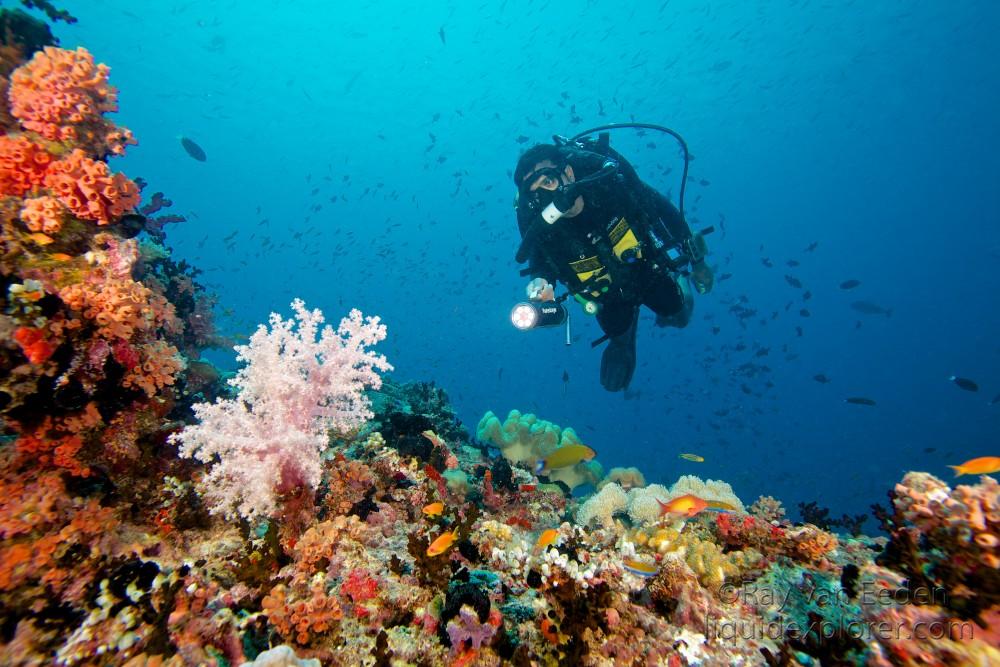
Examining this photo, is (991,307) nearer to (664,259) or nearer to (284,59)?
(664,259)

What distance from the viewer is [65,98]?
138 inches

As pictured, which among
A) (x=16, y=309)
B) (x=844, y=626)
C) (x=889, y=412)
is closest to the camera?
(x=844, y=626)

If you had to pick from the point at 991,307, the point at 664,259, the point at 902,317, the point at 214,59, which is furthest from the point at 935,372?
the point at 214,59

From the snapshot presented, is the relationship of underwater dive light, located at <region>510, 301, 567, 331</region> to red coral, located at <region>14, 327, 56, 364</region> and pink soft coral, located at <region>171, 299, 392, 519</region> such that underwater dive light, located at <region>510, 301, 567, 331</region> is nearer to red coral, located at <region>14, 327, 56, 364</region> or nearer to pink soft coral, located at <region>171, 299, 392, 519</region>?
pink soft coral, located at <region>171, 299, 392, 519</region>

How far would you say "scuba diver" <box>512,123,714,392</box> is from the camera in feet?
24.9

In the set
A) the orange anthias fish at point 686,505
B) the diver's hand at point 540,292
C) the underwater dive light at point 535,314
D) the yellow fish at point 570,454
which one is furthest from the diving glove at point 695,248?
the orange anthias fish at point 686,505

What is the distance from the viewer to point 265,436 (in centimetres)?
313

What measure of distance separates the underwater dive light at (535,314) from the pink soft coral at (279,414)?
131 inches

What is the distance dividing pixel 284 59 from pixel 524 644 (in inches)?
3750

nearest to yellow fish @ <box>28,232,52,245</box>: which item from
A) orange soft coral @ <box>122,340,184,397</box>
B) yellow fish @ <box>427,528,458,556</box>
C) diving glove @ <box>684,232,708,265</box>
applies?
orange soft coral @ <box>122,340,184,397</box>

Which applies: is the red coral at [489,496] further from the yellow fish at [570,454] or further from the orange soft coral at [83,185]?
the orange soft coral at [83,185]

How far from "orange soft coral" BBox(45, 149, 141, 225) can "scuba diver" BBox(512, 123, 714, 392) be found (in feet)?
17.7

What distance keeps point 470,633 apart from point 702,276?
8822 mm

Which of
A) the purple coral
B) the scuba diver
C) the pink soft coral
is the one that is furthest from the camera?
the scuba diver
